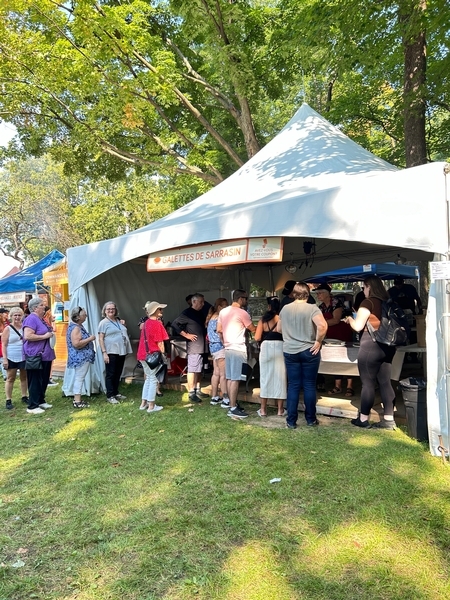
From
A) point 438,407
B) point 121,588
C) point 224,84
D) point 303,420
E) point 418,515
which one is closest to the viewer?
point 121,588

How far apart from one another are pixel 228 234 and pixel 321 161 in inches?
91.3

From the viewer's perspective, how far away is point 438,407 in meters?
4.16

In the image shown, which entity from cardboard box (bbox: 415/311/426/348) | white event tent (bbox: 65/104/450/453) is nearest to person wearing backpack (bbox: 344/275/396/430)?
white event tent (bbox: 65/104/450/453)

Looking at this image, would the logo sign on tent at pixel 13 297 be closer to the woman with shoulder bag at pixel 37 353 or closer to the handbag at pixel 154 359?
the woman with shoulder bag at pixel 37 353

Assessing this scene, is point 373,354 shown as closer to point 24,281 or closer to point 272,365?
point 272,365

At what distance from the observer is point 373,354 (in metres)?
4.84

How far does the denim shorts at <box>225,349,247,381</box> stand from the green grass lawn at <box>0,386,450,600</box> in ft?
2.44

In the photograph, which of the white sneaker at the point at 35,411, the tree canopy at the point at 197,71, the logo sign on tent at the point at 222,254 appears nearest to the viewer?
the logo sign on tent at the point at 222,254

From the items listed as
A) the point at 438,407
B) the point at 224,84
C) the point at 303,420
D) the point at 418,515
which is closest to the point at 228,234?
the point at 303,420

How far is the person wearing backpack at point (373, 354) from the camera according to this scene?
4828mm

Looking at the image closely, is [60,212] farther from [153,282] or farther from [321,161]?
[321,161]

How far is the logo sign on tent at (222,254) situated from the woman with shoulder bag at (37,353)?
1942 millimetres

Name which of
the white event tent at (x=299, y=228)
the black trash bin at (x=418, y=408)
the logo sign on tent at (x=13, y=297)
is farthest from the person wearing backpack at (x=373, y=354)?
the logo sign on tent at (x=13, y=297)

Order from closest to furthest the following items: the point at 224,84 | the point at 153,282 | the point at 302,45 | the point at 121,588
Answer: the point at 121,588, the point at 302,45, the point at 153,282, the point at 224,84
